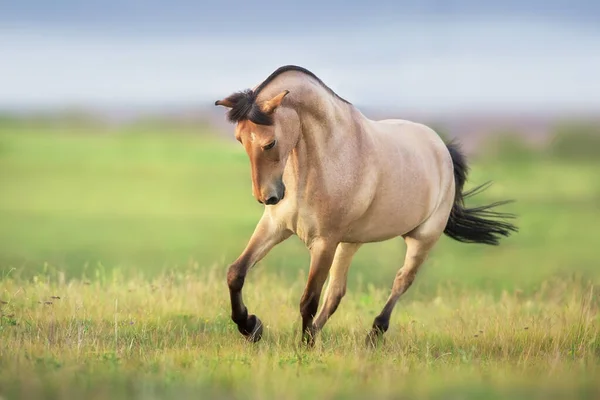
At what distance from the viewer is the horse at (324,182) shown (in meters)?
7.43

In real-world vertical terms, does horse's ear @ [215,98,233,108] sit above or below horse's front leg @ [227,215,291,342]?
above

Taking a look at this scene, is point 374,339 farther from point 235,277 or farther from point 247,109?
point 247,109

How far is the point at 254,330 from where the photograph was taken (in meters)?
8.48

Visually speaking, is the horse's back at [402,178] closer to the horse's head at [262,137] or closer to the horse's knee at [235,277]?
the horse's knee at [235,277]

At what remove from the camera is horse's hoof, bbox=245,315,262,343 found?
8453 mm

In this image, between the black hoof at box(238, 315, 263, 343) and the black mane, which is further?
the black hoof at box(238, 315, 263, 343)

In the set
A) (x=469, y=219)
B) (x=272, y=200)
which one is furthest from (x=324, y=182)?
(x=469, y=219)

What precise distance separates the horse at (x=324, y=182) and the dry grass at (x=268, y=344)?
0.57m

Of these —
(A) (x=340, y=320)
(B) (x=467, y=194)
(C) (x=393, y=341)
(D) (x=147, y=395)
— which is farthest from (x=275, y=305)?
(D) (x=147, y=395)

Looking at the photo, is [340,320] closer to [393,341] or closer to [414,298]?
[393,341]

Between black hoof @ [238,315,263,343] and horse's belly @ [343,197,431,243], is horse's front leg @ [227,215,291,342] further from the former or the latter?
horse's belly @ [343,197,431,243]

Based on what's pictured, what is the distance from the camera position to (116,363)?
7.17 m

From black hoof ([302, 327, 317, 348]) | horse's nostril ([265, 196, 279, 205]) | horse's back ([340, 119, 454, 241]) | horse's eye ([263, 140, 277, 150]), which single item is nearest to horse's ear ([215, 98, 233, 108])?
horse's eye ([263, 140, 277, 150])

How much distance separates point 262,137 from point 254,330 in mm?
2022
